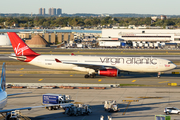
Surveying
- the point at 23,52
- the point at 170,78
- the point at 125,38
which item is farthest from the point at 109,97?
the point at 125,38

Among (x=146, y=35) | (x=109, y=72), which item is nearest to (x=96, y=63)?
(x=109, y=72)

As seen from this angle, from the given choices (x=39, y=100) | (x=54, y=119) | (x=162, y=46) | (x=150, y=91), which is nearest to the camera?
(x=54, y=119)

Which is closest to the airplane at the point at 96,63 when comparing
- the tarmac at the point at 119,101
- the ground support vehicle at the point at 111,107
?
the tarmac at the point at 119,101

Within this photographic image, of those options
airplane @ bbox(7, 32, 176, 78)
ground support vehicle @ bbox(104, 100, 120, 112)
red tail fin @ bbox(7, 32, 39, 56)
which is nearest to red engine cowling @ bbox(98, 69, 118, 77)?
airplane @ bbox(7, 32, 176, 78)

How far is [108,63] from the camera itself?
53781 millimetres

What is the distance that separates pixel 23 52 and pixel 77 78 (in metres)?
12.5

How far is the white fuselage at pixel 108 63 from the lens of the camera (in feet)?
174

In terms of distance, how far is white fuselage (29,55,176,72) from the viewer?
5312cm

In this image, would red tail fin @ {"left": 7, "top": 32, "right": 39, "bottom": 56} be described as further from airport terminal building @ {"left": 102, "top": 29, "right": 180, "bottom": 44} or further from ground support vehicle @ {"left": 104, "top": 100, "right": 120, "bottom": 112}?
airport terminal building @ {"left": 102, "top": 29, "right": 180, "bottom": 44}

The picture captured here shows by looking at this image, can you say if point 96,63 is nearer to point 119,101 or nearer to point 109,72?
point 109,72

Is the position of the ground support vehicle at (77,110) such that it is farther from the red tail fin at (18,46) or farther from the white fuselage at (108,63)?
the red tail fin at (18,46)

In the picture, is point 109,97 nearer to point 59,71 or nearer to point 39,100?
point 39,100

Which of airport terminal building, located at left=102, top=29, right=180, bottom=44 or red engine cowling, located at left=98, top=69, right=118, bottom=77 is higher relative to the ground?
airport terminal building, located at left=102, top=29, right=180, bottom=44

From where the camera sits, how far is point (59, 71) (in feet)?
198
